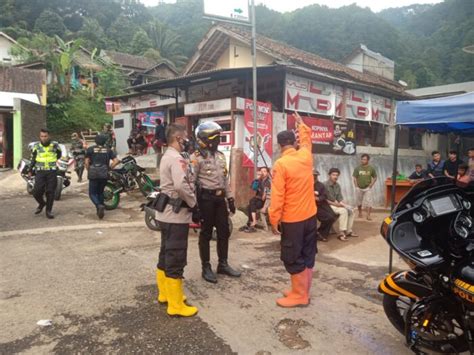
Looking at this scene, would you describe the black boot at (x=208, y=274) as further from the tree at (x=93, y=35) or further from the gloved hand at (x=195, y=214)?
the tree at (x=93, y=35)

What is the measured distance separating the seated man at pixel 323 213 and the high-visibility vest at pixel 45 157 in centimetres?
499

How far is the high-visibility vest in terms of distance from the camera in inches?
293

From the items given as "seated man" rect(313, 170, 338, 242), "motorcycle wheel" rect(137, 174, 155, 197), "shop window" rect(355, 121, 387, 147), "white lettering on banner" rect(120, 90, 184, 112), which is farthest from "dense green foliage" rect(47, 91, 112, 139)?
"seated man" rect(313, 170, 338, 242)

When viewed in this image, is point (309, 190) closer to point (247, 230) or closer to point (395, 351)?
point (395, 351)

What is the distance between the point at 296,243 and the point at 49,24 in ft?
156

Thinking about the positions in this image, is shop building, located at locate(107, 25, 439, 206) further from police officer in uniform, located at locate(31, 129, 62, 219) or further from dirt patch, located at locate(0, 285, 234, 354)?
dirt patch, located at locate(0, 285, 234, 354)

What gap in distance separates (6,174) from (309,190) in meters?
13.8

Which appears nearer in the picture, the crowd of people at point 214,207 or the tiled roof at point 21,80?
the crowd of people at point 214,207

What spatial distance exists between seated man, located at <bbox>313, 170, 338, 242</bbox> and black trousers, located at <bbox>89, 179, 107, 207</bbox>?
420 cm

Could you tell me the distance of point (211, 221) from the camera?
4.32 meters

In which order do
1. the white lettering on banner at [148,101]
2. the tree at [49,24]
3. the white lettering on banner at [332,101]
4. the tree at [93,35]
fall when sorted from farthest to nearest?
1. the tree at [49,24]
2. the tree at [93,35]
3. the white lettering on banner at [148,101]
4. the white lettering on banner at [332,101]

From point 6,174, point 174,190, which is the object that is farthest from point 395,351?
point 6,174

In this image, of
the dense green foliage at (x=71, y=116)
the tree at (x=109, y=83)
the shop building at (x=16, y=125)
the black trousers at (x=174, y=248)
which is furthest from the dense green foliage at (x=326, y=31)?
the black trousers at (x=174, y=248)

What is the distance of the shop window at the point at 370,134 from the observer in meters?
13.5
